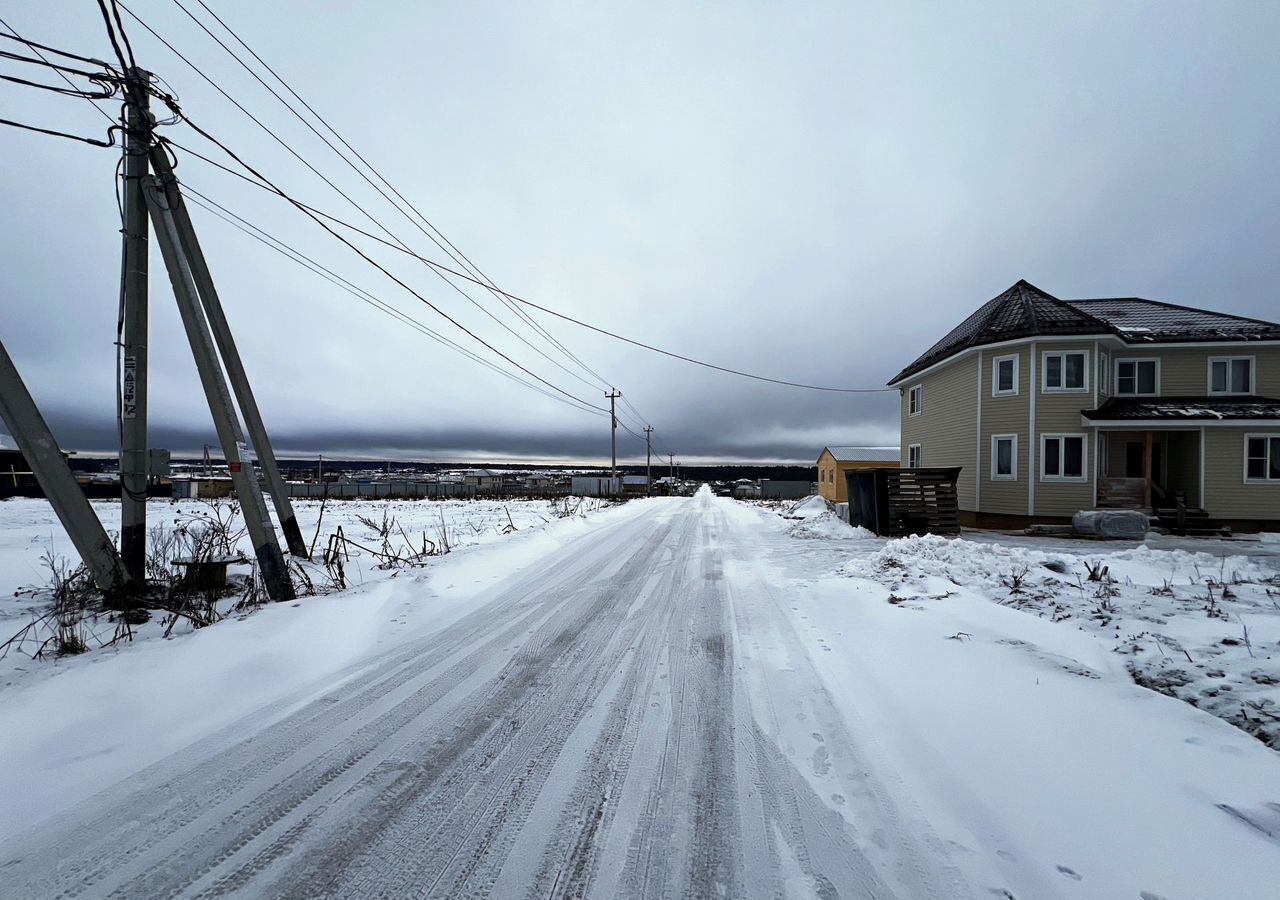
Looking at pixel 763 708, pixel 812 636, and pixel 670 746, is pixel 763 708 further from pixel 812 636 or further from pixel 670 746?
pixel 812 636

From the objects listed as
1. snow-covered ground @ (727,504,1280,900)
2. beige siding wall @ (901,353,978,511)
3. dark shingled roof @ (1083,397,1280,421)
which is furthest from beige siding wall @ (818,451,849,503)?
snow-covered ground @ (727,504,1280,900)

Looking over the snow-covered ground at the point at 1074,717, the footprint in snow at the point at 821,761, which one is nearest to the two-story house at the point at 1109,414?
the snow-covered ground at the point at 1074,717

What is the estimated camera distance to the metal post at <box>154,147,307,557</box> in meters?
6.27

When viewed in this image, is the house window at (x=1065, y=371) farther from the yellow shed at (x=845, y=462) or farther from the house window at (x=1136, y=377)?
the yellow shed at (x=845, y=462)

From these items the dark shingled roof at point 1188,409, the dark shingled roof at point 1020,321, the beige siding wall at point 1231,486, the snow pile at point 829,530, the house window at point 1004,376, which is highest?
the dark shingled roof at point 1020,321

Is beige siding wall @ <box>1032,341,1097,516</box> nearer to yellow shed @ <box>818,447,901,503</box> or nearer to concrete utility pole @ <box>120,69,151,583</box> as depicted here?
yellow shed @ <box>818,447,901,503</box>

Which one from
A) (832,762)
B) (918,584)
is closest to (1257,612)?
(918,584)

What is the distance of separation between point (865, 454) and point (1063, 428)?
64.8 feet

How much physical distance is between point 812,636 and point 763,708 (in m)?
1.75

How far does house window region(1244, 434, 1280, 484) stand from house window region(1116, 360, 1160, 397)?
279cm

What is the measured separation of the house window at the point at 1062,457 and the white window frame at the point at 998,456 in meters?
0.68

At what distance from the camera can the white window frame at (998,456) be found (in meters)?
15.8

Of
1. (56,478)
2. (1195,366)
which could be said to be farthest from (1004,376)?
(56,478)

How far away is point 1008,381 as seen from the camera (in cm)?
1612
